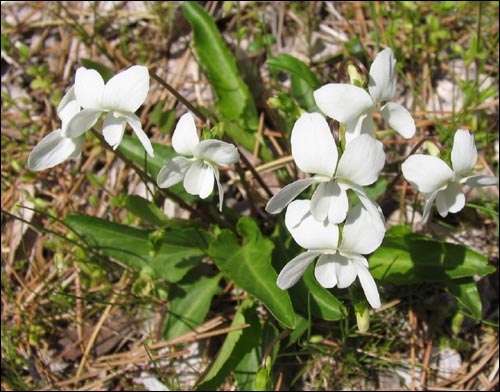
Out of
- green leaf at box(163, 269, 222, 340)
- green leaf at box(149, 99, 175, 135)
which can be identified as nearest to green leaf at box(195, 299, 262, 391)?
green leaf at box(163, 269, 222, 340)

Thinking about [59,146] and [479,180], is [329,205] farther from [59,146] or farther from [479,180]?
[59,146]

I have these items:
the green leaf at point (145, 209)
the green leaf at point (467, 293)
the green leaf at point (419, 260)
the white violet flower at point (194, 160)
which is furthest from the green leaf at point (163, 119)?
the green leaf at point (467, 293)

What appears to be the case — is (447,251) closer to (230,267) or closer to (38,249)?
(230,267)

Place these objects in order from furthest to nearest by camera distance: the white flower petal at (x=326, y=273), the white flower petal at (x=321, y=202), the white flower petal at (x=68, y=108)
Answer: the white flower petal at (x=68, y=108), the white flower petal at (x=326, y=273), the white flower petal at (x=321, y=202)

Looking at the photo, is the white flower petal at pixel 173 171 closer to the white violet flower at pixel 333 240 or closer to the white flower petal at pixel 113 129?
the white flower petal at pixel 113 129

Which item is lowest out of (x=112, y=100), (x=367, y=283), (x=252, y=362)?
(x=252, y=362)

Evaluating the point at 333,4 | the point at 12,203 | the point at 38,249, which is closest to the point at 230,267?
the point at 38,249

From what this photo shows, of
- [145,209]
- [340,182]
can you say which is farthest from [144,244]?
[340,182]
